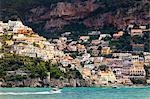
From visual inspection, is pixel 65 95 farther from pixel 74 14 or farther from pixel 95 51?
pixel 74 14

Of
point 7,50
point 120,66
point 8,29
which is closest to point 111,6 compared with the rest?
point 120,66

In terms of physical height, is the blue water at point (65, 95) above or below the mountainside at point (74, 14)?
below

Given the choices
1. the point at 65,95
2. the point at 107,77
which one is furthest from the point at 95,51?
the point at 65,95

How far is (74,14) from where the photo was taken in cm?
15575

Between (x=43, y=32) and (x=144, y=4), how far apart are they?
21.9m

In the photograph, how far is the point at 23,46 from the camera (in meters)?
99.7

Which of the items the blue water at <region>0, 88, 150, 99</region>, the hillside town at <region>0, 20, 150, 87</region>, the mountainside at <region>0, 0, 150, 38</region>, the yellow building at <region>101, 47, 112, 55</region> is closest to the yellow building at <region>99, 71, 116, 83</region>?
the hillside town at <region>0, 20, 150, 87</region>

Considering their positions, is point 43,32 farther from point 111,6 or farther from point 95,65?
point 95,65

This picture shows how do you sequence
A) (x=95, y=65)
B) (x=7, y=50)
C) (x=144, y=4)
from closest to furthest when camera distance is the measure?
(x=7, y=50)
(x=95, y=65)
(x=144, y=4)

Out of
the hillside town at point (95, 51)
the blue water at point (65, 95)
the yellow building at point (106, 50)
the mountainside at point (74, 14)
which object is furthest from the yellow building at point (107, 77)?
the blue water at point (65, 95)

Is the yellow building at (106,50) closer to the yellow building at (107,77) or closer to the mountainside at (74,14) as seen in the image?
the yellow building at (107,77)

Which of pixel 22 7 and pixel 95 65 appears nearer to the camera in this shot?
pixel 95 65

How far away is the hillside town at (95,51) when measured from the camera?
101m

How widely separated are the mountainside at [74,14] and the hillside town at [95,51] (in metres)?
3.35
